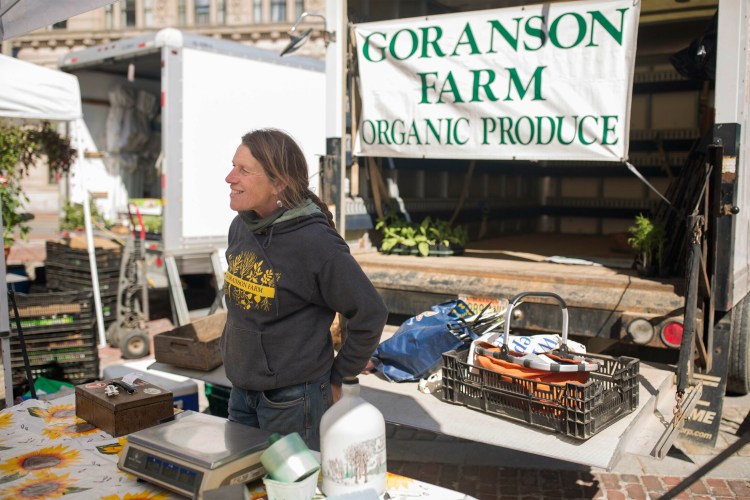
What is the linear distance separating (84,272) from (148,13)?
90.0ft

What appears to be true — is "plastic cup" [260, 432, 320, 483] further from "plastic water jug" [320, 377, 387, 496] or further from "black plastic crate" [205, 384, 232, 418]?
"black plastic crate" [205, 384, 232, 418]

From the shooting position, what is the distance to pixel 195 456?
2035mm

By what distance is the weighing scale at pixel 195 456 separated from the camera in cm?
200

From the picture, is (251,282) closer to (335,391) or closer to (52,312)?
(335,391)

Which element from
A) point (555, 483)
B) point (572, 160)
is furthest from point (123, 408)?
point (572, 160)

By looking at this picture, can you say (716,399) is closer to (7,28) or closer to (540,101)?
(540,101)

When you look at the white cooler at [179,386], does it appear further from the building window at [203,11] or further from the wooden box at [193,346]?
the building window at [203,11]

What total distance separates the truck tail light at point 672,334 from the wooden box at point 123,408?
296 cm

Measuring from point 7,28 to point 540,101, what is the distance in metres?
3.40

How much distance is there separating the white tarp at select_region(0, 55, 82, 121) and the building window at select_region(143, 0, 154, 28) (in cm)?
2720

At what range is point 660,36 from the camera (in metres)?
8.56

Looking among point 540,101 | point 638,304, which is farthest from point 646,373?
point 540,101

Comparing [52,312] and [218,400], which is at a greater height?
[52,312]

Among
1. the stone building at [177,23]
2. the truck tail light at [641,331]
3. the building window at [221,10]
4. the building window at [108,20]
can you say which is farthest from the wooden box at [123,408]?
the building window at [108,20]
